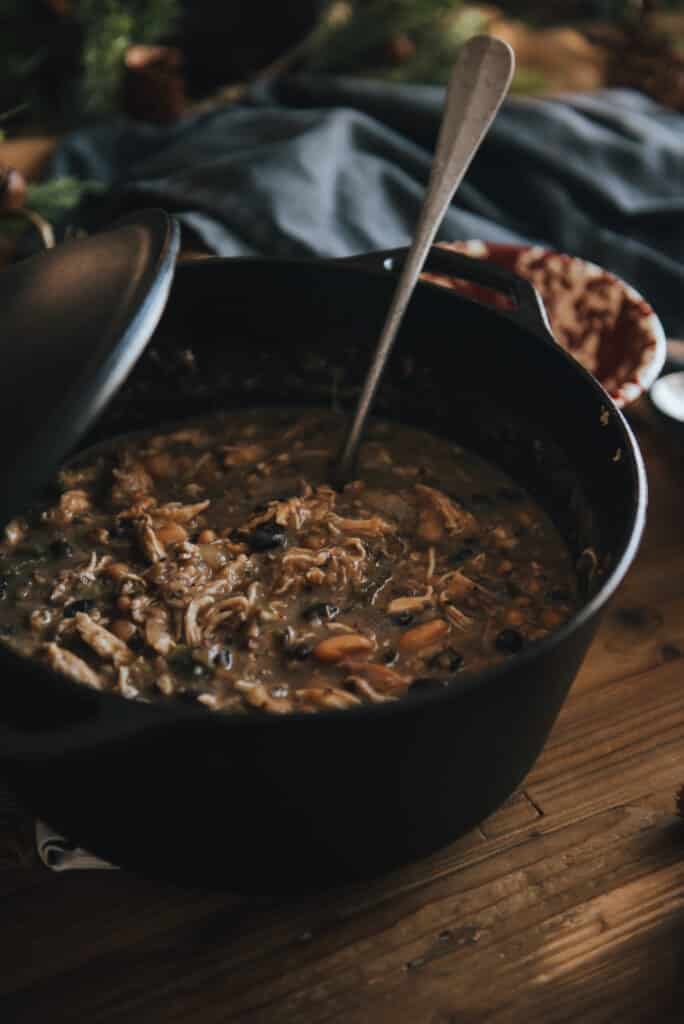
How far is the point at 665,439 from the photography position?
217cm

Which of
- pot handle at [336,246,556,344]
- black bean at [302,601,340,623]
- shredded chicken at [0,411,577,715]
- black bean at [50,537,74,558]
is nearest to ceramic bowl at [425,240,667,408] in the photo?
pot handle at [336,246,556,344]

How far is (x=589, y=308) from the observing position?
2.18 meters

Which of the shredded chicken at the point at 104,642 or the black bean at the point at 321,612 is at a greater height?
the shredded chicken at the point at 104,642

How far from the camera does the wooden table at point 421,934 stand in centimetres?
131

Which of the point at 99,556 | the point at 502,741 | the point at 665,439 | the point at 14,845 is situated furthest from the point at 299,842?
the point at 665,439

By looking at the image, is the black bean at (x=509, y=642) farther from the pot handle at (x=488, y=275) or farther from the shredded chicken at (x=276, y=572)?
the pot handle at (x=488, y=275)

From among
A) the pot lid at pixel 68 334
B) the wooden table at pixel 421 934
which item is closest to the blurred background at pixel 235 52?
the pot lid at pixel 68 334

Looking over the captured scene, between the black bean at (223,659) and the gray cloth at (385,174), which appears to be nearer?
the black bean at (223,659)

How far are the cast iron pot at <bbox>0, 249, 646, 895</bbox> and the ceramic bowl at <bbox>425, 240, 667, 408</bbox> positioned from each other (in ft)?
0.88

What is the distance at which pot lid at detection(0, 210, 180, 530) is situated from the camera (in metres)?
1.19

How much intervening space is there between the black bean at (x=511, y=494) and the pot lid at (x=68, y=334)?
0.74 meters

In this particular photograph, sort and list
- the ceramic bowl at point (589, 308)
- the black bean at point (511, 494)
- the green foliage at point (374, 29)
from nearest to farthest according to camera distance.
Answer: the black bean at point (511, 494) → the ceramic bowl at point (589, 308) → the green foliage at point (374, 29)

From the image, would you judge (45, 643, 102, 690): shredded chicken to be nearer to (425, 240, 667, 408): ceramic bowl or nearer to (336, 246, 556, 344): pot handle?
(336, 246, 556, 344): pot handle

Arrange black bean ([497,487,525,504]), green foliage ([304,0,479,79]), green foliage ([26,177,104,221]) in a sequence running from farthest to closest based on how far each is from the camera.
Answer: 1. green foliage ([304,0,479,79])
2. green foliage ([26,177,104,221])
3. black bean ([497,487,525,504])
